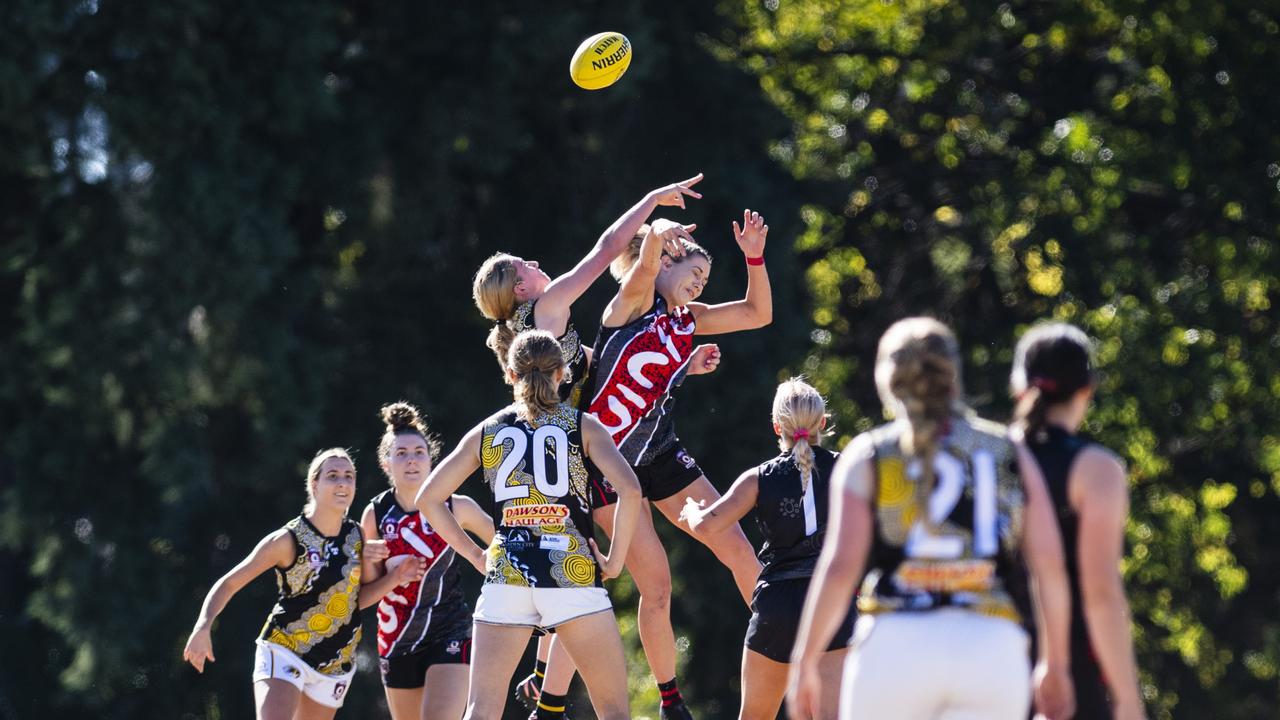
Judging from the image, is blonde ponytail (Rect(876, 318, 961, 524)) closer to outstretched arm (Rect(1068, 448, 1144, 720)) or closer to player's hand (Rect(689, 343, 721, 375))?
outstretched arm (Rect(1068, 448, 1144, 720))

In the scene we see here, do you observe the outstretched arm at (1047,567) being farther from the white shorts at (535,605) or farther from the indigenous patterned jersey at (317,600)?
the indigenous patterned jersey at (317,600)

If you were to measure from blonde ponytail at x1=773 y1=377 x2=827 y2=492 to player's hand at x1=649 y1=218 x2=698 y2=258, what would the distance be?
938mm

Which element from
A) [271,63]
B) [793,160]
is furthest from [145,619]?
[793,160]

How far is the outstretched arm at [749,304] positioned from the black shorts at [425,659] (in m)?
1.81

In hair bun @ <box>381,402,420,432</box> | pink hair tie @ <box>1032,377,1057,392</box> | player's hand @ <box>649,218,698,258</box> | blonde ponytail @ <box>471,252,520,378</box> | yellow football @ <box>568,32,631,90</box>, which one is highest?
yellow football @ <box>568,32,631,90</box>

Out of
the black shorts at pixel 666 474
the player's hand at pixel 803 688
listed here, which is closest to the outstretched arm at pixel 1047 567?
the player's hand at pixel 803 688

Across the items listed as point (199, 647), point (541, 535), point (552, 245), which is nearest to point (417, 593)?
point (199, 647)

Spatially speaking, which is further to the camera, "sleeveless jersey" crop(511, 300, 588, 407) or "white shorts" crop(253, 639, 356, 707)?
"white shorts" crop(253, 639, 356, 707)

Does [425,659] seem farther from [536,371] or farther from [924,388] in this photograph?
[924,388]

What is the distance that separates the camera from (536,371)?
6.35 m

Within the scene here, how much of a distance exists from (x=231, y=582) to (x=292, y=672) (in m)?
0.48

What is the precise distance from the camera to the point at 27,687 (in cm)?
1900

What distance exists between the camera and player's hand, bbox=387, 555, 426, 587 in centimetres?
788

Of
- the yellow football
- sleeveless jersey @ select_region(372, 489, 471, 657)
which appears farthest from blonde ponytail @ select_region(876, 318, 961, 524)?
the yellow football
